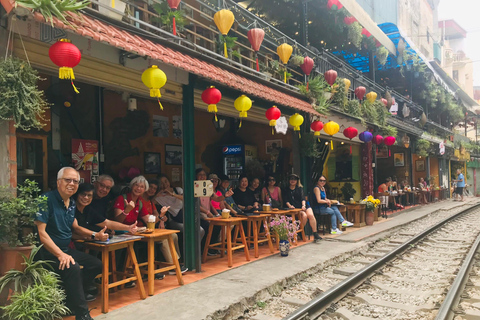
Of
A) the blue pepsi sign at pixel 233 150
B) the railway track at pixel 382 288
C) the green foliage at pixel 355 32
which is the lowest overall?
the railway track at pixel 382 288

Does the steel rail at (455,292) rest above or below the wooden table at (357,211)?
below

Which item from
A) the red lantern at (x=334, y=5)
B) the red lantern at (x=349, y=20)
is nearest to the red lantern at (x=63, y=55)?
the red lantern at (x=334, y=5)

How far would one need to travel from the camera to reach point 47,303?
3.62 metres

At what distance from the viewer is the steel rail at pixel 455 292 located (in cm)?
485

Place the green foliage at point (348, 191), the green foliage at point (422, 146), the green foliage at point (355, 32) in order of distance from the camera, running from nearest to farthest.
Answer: the green foliage at point (355, 32)
the green foliage at point (348, 191)
the green foliage at point (422, 146)

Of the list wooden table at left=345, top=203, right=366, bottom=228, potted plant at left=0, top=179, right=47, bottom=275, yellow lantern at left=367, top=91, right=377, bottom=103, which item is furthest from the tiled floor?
yellow lantern at left=367, top=91, right=377, bottom=103

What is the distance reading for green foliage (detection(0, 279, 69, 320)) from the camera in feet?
11.4

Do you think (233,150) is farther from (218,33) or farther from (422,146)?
(422,146)

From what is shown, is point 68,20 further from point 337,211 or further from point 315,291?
point 337,211

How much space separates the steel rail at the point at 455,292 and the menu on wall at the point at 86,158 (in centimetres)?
639

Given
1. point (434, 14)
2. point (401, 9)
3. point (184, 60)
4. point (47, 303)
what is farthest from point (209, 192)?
point (434, 14)

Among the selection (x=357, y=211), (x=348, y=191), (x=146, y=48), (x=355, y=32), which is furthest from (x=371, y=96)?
(x=146, y=48)

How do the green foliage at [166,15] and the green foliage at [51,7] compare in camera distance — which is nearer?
the green foliage at [51,7]

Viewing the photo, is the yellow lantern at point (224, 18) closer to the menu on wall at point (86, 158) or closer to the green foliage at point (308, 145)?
the menu on wall at point (86, 158)
